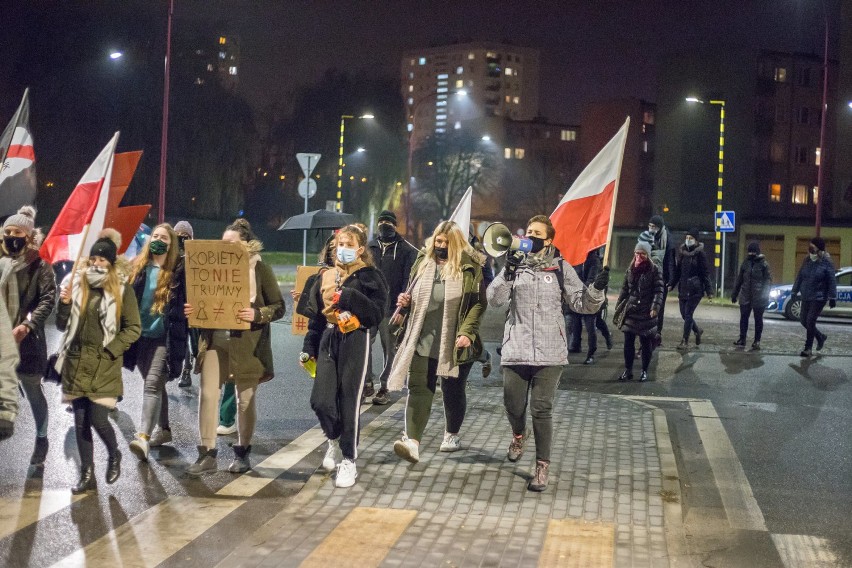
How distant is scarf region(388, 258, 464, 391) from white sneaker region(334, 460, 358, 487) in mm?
799

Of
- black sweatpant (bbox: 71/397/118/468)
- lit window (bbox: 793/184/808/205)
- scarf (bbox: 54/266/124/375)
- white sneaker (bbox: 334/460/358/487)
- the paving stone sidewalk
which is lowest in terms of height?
the paving stone sidewalk

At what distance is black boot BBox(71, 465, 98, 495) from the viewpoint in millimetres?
6896

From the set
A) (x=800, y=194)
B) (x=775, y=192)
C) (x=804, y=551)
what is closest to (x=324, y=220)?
(x=804, y=551)

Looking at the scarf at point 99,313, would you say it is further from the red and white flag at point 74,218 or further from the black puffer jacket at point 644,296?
the black puffer jacket at point 644,296

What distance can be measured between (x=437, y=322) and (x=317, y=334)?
91cm

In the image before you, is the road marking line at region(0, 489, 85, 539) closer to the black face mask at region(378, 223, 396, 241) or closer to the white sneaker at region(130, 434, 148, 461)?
the white sneaker at region(130, 434, 148, 461)

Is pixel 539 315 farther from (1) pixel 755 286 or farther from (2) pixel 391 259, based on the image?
(1) pixel 755 286

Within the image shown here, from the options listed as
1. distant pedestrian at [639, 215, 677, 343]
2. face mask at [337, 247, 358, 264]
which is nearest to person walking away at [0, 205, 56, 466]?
face mask at [337, 247, 358, 264]

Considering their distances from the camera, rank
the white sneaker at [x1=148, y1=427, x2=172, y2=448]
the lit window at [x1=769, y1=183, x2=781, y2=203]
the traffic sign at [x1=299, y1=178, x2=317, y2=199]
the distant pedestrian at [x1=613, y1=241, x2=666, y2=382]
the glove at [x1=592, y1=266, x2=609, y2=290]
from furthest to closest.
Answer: the lit window at [x1=769, y1=183, x2=781, y2=203], the traffic sign at [x1=299, y1=178, x2=317, y2=199], the distant pedestrian at [x1=613, y1=241, x2=666, y2=382], the white sneaker at [x1=148, y1=427, x2=172, y2=448], the glove at [x1=592, y1=266, x2=609, y2=290]

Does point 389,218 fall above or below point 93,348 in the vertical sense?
above

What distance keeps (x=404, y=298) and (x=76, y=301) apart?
2.29 m

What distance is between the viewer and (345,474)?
7.05 metres

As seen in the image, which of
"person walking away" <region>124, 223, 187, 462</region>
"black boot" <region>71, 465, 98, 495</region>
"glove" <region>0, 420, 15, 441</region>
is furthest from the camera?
"person walking away" <region>124, 223, 187, 462</region>

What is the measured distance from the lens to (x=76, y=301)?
7137 millimetres
